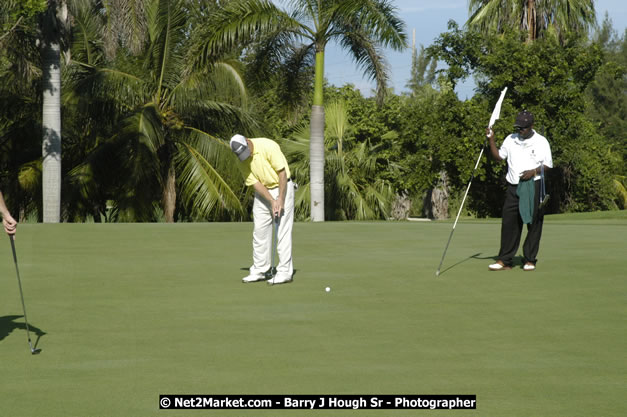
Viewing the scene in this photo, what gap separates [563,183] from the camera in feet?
127

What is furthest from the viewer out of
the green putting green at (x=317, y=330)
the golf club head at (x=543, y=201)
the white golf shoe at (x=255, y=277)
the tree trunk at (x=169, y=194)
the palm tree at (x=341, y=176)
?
the palm tree at (x=341, y=176)

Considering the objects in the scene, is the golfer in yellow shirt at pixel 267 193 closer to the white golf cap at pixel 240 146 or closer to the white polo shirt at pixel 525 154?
the white golf cap at pixel 240 146

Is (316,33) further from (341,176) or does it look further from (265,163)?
(265,163)

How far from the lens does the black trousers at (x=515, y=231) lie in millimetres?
11289

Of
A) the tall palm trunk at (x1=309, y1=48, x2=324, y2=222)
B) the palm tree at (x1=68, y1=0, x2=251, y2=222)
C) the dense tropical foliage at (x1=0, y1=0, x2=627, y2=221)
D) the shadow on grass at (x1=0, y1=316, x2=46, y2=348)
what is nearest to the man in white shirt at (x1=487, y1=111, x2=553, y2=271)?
the shadow on grass at (x1=0, y1=316, x2=46, y2=348)

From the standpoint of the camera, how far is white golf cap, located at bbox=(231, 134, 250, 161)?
9719 mm

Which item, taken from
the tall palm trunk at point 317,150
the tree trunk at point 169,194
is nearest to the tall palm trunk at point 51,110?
the tree trunk at point 169,194

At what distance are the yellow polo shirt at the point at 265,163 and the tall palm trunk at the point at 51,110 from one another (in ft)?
55.2

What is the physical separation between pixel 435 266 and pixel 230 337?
5.38 meters

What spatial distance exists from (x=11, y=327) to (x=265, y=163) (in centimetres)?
359

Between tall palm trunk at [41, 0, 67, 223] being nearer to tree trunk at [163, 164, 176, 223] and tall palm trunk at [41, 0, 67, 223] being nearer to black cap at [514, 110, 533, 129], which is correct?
tree trunk at [163, 164, 176, 223]

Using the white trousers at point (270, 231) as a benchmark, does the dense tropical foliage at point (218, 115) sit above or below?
above
